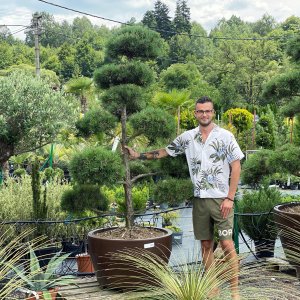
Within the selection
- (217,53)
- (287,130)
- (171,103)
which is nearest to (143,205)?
(171,103)

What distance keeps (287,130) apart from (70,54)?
93.7 ft

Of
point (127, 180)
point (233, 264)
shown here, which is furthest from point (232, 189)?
point (127, 180)

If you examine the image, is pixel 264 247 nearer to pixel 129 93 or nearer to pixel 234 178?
pixel 234 178

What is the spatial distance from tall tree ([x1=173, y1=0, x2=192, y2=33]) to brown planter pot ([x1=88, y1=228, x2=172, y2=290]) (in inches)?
1946

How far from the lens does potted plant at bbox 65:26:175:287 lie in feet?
13.4

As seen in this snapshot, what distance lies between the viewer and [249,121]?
755 inches

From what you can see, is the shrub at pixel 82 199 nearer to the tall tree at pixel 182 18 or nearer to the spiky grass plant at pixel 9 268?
the spiky grass plant at pixel 9 268

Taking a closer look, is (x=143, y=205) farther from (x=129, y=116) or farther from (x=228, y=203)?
(x=228, y=203)

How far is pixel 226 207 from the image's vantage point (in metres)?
3.79

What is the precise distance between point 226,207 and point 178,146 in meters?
0.66

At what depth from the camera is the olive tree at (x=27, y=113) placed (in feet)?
27.1

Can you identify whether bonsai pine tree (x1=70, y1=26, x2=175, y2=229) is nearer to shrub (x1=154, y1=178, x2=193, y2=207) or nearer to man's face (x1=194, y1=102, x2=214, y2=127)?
shrub (x1=154, y1=178, x2=193, y2=207)

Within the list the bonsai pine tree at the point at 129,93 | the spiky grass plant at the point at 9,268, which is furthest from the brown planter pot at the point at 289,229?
the spiky grass plant at the point at 9,268

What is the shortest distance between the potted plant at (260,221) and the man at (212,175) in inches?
50.1
